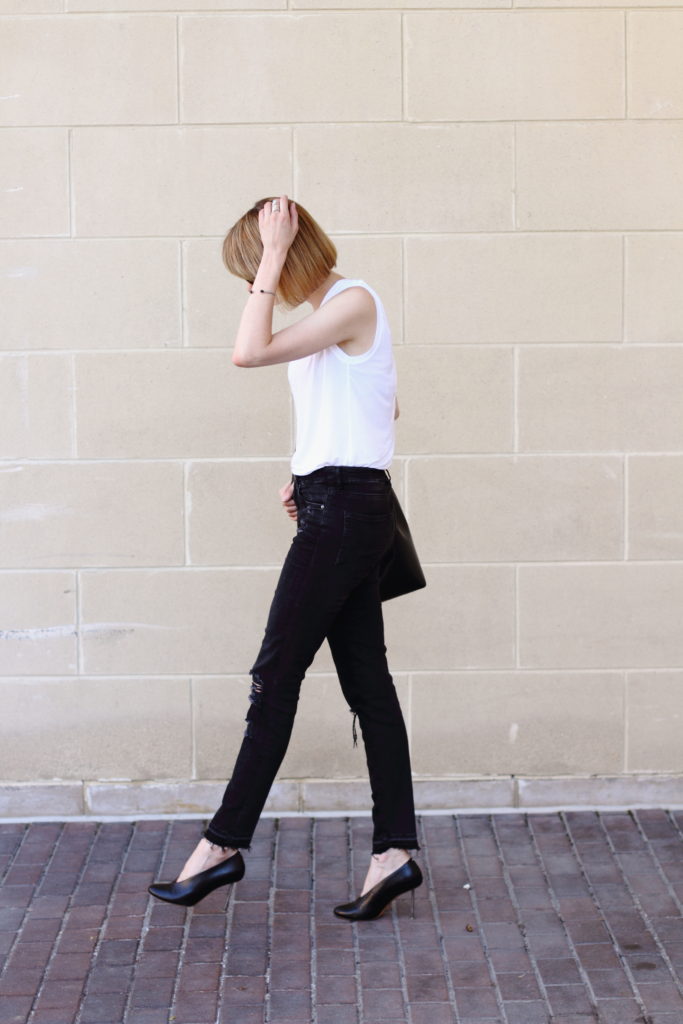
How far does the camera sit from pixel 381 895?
3.18 m

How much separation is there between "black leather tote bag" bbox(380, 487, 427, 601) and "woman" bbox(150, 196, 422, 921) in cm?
5

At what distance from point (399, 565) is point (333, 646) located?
29cm

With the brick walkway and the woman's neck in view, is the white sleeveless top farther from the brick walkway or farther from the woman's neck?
the brick walkway

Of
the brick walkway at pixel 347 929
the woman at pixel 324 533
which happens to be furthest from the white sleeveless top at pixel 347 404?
the brick walkway at pixel 347 929

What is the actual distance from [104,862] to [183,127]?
2233 millimetres

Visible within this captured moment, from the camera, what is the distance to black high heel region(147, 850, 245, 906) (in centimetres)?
316

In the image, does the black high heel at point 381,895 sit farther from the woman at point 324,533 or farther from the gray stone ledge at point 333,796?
the gray stone ledge at point 333,796

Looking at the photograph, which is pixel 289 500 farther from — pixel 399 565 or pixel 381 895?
pixel 381 895

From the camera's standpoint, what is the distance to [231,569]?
12.8ft

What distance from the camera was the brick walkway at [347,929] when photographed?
277cm

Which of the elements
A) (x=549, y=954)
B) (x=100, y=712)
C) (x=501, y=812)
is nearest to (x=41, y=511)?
(x=100, y=712)

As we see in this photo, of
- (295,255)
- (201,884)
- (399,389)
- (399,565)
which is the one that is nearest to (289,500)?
(399,565)

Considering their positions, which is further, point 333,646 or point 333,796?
point 333,796

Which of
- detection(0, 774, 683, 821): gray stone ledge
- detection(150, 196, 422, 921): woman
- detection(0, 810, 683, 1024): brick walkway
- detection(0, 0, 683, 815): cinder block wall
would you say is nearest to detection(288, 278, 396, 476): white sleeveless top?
detection(150, 196, 422, 921): woman
